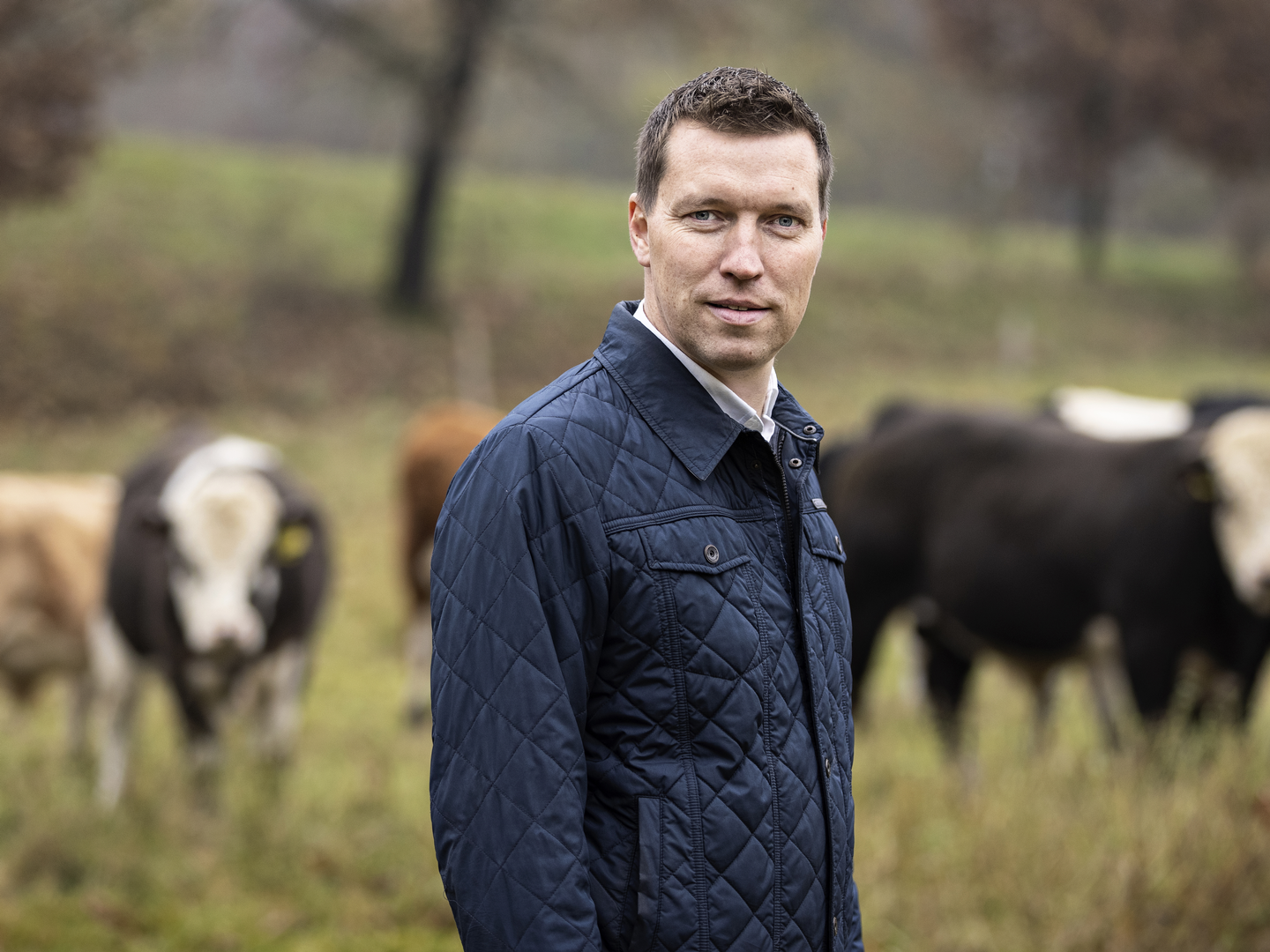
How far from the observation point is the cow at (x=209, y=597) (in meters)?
5.80

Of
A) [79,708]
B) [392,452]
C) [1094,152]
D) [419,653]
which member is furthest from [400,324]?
[1094,152]

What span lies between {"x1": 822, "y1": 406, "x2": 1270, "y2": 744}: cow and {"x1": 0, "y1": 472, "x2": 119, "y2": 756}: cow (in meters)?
4.27

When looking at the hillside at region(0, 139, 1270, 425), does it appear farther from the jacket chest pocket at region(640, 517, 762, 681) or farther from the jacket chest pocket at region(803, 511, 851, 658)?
the jacket chest pocket at region(640, 517, 762, 681)

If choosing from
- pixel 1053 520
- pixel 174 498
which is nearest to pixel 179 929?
pixel 174 498

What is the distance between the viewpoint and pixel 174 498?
6.04 meters

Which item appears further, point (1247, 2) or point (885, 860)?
point (1247, 2)

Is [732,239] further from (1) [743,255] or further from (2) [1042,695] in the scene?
(2) [1042,695]

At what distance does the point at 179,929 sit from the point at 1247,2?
973 inches

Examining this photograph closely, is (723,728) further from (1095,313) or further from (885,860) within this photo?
(1095,313)

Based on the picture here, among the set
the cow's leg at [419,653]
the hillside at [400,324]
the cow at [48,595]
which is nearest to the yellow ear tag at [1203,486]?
the cow's leg at [419,653]

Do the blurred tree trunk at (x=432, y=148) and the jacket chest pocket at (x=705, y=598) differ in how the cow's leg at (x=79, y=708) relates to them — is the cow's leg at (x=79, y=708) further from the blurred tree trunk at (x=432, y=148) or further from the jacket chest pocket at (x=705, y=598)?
the blurred tree trunk at (x=432, y=148)

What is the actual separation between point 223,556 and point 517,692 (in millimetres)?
4425

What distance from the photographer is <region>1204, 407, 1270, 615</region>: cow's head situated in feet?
17.0

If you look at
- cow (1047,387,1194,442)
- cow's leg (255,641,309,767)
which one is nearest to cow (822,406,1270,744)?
cow (1047,387,1194,442)
